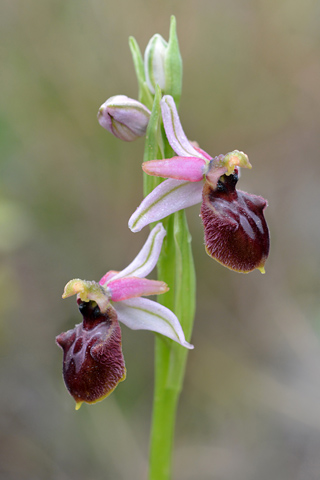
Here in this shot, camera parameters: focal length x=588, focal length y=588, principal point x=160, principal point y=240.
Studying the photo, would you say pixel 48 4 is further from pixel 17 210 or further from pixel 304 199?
pixel 304 199

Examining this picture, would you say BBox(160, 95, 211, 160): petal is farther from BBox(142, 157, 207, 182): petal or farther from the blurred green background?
the blurred green background

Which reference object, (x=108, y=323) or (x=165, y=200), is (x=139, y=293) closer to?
(x=108, y=323)

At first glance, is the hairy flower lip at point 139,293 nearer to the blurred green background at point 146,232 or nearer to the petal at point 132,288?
the petal at point 132,288

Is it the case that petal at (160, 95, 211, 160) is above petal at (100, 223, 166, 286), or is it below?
above

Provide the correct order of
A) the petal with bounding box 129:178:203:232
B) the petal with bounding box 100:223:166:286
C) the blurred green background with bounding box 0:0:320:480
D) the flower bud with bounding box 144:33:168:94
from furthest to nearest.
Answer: the blurred green background with bounding box 0:0:320:480, the flower bud with bounding box 144:33:168:94, the petal with bounding box 100:223:166:286, the petal with bounding box 129:178:203:232

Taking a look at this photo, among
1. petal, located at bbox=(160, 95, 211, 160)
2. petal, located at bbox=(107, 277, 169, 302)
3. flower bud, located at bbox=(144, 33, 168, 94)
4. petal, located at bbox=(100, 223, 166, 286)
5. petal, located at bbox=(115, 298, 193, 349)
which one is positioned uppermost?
flower bud, located at bbox=(144, 33, 168, 94)

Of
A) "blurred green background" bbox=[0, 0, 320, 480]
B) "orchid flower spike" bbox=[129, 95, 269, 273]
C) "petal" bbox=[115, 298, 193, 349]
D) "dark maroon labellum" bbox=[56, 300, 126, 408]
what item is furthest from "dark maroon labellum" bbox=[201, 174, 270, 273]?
"blurred green background" bbox=[0, 0, 320, 480]

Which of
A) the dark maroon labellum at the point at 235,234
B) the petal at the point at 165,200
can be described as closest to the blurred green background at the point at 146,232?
the petal at the point at 165,200
